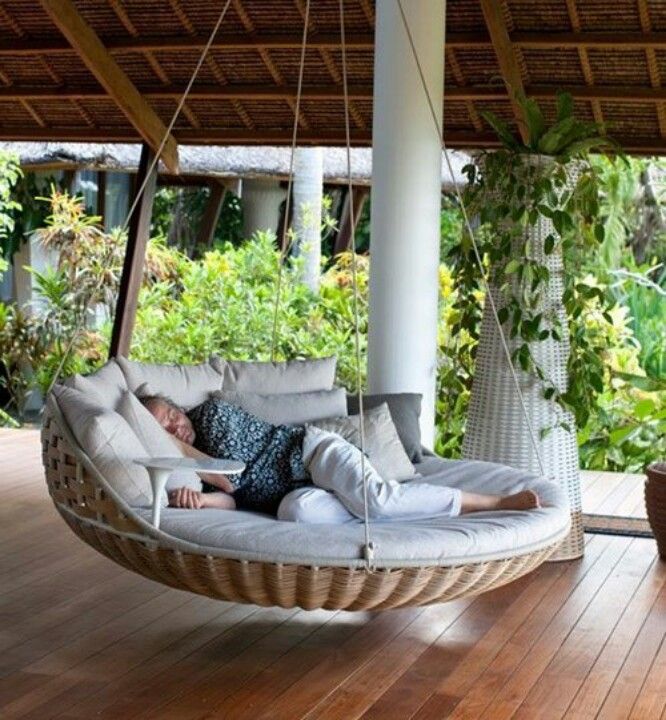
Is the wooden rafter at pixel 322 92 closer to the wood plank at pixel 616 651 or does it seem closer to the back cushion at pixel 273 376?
the back cushion at pixel 273 376

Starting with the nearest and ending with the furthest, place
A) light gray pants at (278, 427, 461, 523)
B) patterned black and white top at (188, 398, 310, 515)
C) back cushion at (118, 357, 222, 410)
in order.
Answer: light gray pants at (278, 427, 461, 523) < patterned black and white top at (188, 398, 310, 515) < back cushion at (118, 357, 222, 410)

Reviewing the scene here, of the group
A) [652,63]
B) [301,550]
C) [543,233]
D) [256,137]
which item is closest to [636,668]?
[301,550]

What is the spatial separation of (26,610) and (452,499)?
1.40 metres

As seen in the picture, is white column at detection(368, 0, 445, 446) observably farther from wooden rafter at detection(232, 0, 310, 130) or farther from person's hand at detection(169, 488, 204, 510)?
person's hand at detection(169, 488, 204, 510)

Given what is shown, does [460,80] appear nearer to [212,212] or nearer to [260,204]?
[260,204]

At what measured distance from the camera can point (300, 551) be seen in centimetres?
342

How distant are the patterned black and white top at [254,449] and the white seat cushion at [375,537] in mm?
296

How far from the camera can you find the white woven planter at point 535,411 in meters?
5.24

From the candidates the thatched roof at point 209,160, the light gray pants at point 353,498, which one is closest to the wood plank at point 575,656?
the light gray pants at point 353,498

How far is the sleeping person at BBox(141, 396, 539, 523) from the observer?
392cm

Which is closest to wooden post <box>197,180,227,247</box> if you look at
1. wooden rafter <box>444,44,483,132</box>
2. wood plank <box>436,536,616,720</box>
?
wooden rafter <box>444,44,483,132</box>

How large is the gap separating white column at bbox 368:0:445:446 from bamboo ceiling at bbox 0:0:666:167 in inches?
29.7

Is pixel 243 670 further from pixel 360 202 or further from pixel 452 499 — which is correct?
pixel 360 202

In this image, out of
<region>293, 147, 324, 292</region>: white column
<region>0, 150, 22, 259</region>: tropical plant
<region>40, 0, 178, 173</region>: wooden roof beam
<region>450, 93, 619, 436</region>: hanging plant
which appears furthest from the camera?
<region>293, 147, 324, 292</region>: white column
